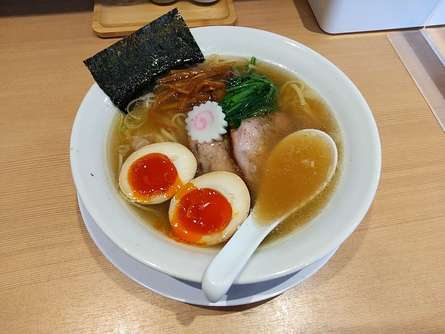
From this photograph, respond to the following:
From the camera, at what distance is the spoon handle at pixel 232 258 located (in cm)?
78

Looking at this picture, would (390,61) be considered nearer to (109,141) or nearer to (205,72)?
(205,72)

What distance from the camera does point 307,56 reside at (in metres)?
1.21

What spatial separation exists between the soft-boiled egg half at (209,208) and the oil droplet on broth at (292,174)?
0.05 m

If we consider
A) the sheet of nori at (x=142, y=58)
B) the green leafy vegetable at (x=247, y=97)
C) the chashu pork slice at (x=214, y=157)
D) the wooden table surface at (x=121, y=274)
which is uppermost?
the sheet of nori at (x=142, y=58)

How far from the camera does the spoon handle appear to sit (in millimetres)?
784

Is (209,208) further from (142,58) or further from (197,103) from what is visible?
(142,58)

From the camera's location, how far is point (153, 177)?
1006 mm

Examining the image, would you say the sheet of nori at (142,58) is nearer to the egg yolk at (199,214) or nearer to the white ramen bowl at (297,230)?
the white ramen bowl at (297,230)

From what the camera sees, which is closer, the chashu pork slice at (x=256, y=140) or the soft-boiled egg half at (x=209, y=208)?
the soft-boiled egg half at (x=209, y=208)

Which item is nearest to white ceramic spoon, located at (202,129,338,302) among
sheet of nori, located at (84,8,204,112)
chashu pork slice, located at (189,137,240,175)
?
chashu pork slice, located at (189,137,240,175)

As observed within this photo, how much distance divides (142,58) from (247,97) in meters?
0.33

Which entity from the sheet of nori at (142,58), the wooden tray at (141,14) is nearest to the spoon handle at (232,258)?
the sheet of nori at (142,58)

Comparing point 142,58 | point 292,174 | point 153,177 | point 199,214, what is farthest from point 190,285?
point 142,58

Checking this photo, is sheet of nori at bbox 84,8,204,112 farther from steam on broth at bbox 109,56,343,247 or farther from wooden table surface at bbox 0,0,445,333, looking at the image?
wooden table surface at bbox 0,0,445,333
